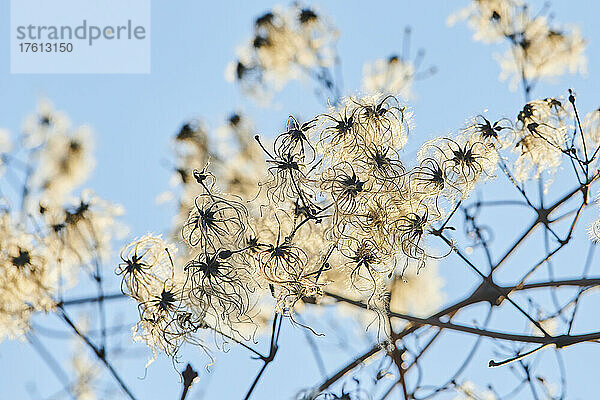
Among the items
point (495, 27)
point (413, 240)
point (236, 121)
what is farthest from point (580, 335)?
Answer: point (236, 121)

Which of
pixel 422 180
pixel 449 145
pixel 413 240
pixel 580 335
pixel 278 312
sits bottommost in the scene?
pixel 580 335

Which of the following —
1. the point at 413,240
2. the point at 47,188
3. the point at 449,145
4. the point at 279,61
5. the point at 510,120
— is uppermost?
A: the point at 279,61

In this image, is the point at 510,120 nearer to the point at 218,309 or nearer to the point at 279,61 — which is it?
the point at 218,309

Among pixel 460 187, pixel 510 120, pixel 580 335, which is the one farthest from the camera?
pixel 510 120

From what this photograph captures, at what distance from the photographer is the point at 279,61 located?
412 centimetres

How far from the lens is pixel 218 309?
189 centimetres

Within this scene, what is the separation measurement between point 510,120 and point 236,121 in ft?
7.21

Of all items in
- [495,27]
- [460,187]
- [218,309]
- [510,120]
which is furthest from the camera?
[495,27]

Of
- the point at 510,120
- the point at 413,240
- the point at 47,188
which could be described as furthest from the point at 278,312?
the point at 47,188

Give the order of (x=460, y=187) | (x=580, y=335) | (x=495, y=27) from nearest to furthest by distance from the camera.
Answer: (x=580, y=335) < (x=460, y=187) < (x=495, y=27)

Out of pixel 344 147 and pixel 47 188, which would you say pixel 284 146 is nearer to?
pixel 344 147

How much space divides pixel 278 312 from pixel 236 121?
2.40 meters

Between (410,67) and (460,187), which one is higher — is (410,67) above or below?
above

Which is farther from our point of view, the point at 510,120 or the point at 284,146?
the point at 510,120
